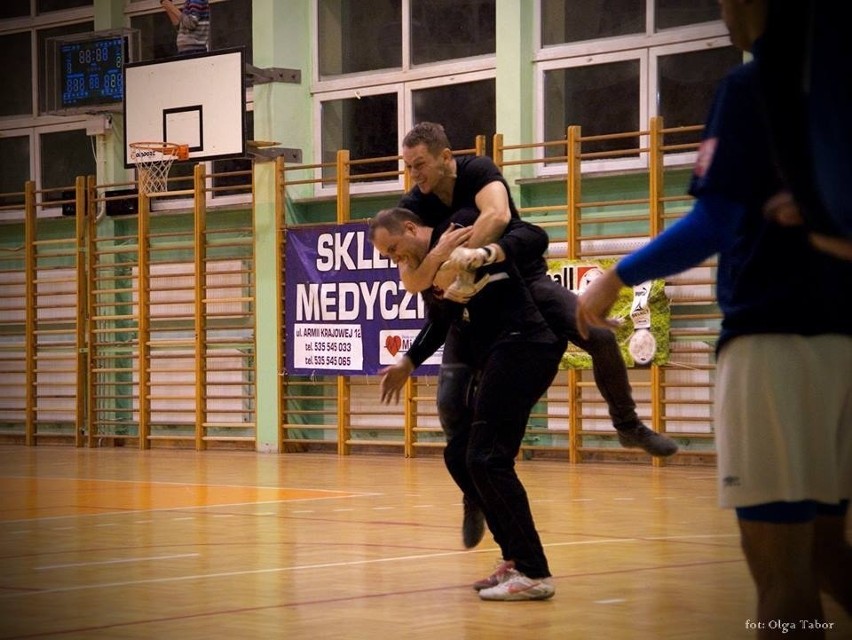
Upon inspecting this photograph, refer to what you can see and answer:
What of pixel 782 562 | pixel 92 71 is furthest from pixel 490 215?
pixel 92 71

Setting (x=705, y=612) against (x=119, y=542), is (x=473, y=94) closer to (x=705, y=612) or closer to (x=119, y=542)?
(x=119, y=542)

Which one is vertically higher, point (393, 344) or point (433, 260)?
point (433, 260)

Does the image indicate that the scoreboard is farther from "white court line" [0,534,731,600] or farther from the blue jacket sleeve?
the blue jacket sleeve

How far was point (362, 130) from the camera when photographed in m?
14.4

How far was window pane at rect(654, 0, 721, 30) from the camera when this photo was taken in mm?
12031

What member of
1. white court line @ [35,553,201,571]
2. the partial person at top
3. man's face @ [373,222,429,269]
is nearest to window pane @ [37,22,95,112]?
the partial person at top

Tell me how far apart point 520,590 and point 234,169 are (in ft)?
37.1

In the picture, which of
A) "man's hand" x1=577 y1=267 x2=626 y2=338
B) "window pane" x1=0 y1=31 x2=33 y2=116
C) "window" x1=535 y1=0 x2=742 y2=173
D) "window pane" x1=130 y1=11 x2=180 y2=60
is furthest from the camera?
"window pane" x1=0 y1=31 x2=33 y2=116

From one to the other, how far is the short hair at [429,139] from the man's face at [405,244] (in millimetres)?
295

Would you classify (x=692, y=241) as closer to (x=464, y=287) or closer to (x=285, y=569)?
(x=464, y=287)

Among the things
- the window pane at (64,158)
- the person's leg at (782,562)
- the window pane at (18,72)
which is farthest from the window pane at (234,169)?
the person's leg at (782,562)

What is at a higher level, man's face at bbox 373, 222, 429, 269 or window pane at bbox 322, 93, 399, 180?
window pane at bbox 322, 93, 399, 180

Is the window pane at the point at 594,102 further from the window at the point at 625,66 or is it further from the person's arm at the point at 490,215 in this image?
the person's arm at the point at 490,215

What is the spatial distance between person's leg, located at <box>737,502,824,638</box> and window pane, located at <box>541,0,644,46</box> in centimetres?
1074
